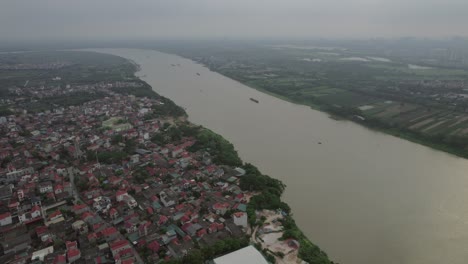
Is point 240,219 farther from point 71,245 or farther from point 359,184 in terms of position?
point 359,184

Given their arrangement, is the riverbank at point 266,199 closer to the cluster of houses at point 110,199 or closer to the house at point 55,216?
the cluster of houses at point 110,199

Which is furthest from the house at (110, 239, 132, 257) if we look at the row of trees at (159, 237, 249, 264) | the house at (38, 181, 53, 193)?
the house at (38, 181, 53, 193)

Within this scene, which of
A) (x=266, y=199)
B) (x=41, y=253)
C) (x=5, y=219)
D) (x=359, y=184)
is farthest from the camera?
(x=359, y=184)

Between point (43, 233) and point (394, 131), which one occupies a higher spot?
point (394, 131)

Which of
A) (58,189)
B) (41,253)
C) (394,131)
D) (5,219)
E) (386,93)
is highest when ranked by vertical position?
(386,93)

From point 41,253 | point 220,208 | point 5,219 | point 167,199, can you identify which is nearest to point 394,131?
point 220,208

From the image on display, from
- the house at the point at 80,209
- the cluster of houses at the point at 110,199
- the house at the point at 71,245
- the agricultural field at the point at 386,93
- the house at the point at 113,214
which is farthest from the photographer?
the agricultural field at the point at 386,93

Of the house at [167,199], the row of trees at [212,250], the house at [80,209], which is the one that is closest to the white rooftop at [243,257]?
the row of trees at [212,250]
